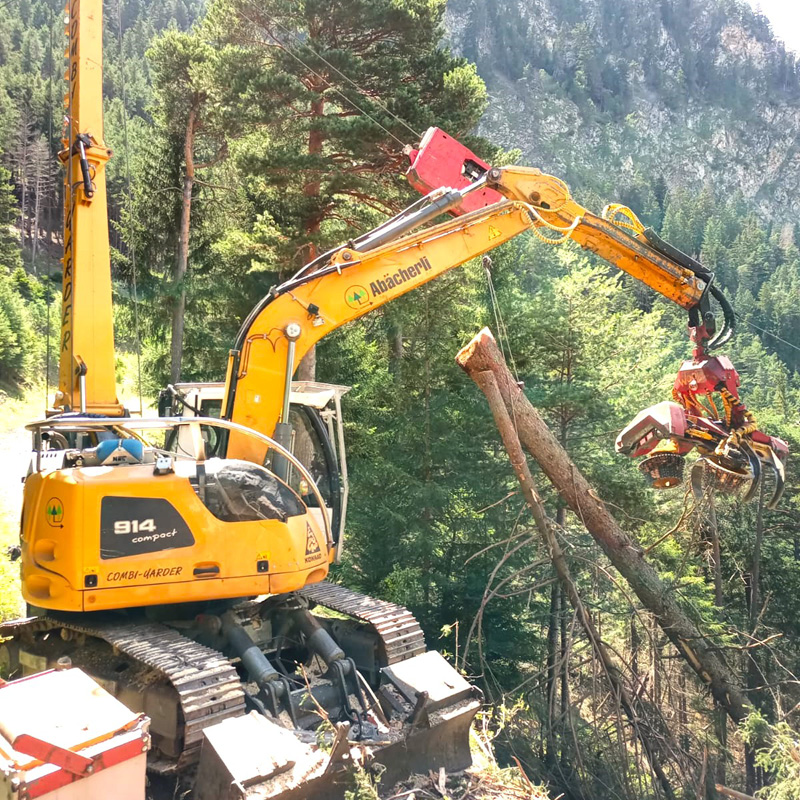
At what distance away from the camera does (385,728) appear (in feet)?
16.1

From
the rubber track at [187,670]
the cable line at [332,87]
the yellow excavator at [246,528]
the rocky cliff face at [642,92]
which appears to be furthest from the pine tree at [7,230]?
the rocky cliff face at [642,92]

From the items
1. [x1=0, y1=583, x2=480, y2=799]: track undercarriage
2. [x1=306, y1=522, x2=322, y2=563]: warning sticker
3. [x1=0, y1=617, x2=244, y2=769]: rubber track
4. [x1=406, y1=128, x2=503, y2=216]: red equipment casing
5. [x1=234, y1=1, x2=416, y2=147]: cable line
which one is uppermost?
[x1=234, y1=1, x2=416, y2=147]: cable line

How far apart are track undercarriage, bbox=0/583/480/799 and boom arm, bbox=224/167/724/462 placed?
142 centimetres

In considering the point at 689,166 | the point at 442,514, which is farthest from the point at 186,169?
the point at 689,166

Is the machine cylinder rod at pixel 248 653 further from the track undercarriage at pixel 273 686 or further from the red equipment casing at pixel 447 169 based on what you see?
the red equipment casing at pixel 447 169

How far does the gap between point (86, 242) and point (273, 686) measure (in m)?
4.53

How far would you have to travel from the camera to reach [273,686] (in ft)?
16.4

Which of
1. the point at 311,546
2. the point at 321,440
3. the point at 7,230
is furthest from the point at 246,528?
the point at 7,230

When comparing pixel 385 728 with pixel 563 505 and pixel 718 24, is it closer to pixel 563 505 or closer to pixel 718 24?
pixel 563 505

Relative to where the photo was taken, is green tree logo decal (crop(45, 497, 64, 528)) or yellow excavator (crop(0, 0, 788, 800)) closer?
yellow excavator (crop(0, 0, 788, 800))

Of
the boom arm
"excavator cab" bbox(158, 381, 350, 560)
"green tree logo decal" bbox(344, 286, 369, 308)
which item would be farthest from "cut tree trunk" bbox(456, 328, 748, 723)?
"excavator cab" bbox(158, 381, 350, 560)

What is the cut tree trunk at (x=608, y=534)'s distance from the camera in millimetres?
7242

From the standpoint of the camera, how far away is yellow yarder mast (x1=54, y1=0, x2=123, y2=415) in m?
6.99

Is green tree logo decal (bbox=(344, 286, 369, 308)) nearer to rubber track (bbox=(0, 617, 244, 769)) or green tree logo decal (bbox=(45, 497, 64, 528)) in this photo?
green tree logo decal (bbox=(45, 497, 64, 528))
